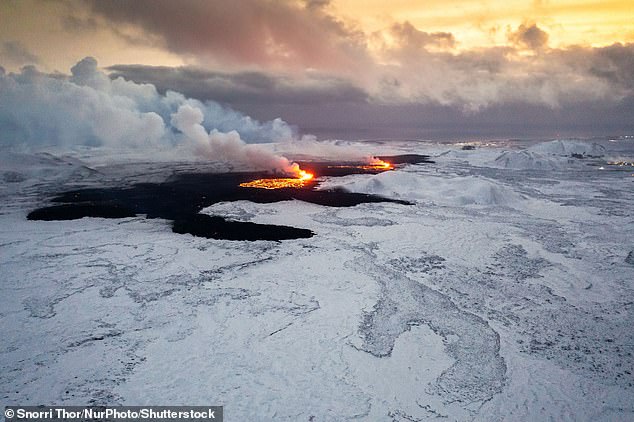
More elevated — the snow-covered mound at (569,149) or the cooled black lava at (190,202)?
the snow-covered mound at (569,149)

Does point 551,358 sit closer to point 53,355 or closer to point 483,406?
point 483,406

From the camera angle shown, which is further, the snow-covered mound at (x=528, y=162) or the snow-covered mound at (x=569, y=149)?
the snow-covered mound at (x=569, y=149)

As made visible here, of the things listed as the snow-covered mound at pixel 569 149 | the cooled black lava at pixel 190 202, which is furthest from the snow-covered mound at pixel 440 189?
the snow-covered mound at pixel 569 149

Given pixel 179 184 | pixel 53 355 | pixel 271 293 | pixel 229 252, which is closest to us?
pixel 53 355

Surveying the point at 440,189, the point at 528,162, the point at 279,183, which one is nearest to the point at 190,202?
the point at 279,183

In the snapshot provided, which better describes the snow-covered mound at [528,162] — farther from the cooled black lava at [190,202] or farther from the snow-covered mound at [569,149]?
the cooled black lava at [190,202]

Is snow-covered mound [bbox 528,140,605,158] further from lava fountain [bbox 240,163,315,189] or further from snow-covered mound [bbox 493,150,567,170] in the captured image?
lava fountain [bbox 240,163,315,189]

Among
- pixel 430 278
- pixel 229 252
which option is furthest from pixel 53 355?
pixel 430 278
